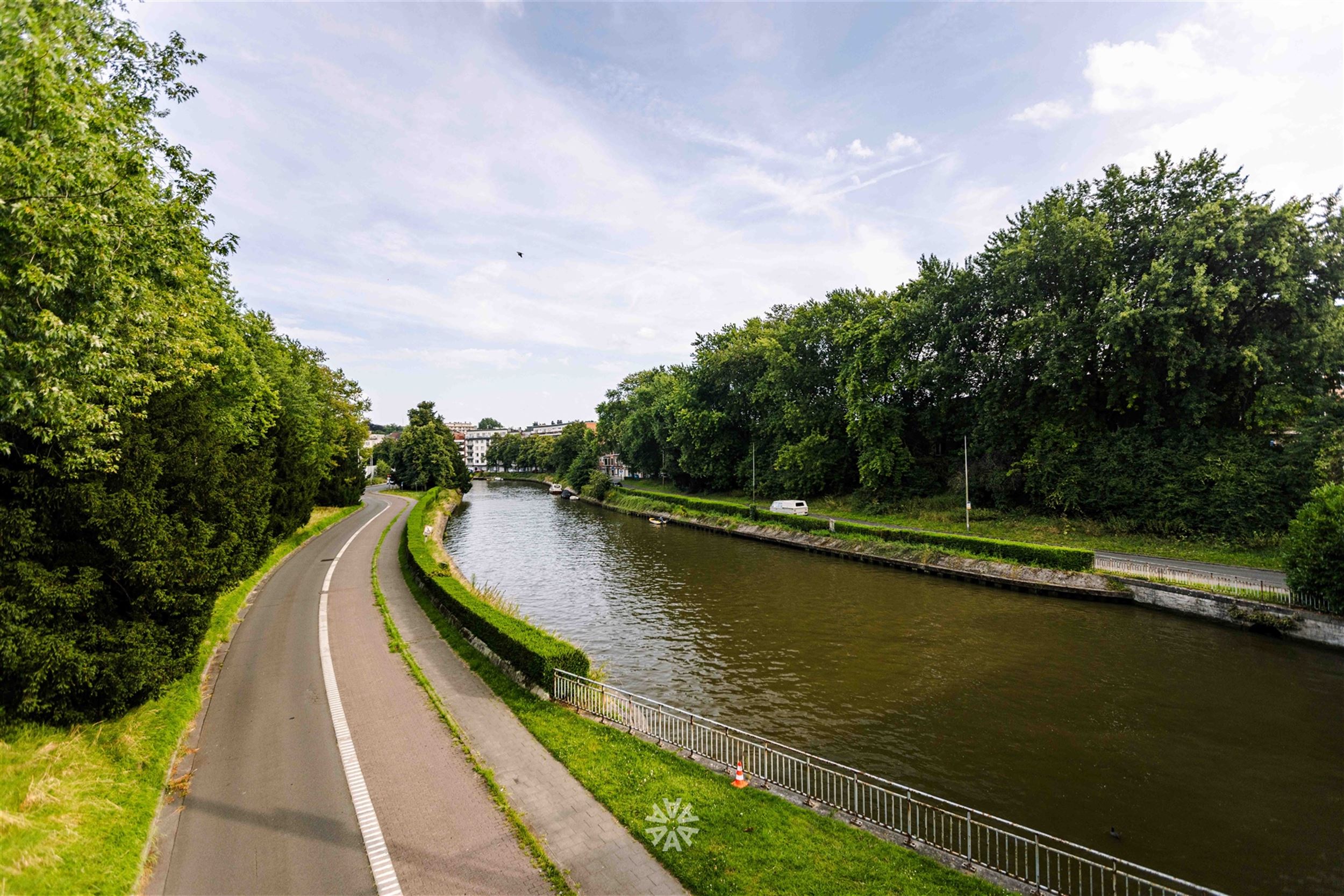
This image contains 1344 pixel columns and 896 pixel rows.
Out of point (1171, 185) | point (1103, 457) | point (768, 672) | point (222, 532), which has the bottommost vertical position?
point (768, 672)

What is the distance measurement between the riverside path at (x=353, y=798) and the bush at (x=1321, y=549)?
23.6m

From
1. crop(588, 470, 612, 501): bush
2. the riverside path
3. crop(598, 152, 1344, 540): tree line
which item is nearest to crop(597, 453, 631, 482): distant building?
crop(588, 470, 612, 501): bush

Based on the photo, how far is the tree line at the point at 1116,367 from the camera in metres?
26.7

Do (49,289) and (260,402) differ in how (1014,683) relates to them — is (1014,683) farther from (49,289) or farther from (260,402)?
(260,402)

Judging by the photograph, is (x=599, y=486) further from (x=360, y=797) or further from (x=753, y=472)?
(x=360, y=797)

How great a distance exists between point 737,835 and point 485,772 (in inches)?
177

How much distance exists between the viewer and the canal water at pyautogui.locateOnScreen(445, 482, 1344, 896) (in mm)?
10383

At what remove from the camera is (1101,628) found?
21344 millimetres

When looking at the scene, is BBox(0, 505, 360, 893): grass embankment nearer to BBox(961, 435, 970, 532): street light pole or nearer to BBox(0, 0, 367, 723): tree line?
BBox(0, 0, 367, 723): tree line

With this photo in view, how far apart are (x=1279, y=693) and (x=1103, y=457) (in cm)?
2025

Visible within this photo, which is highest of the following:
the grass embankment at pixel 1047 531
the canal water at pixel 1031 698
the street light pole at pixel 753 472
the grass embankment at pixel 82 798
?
the street light pole at pixel 753 472

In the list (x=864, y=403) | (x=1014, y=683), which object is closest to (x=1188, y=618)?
(x=1014, y=683)

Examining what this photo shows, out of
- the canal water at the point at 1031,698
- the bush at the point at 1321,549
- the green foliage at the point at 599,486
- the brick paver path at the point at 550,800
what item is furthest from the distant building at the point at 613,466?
the brick paver path at the point at 550,800

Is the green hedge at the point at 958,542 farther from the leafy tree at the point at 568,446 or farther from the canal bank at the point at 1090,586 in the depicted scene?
the leafy tree at the point at 568,446
